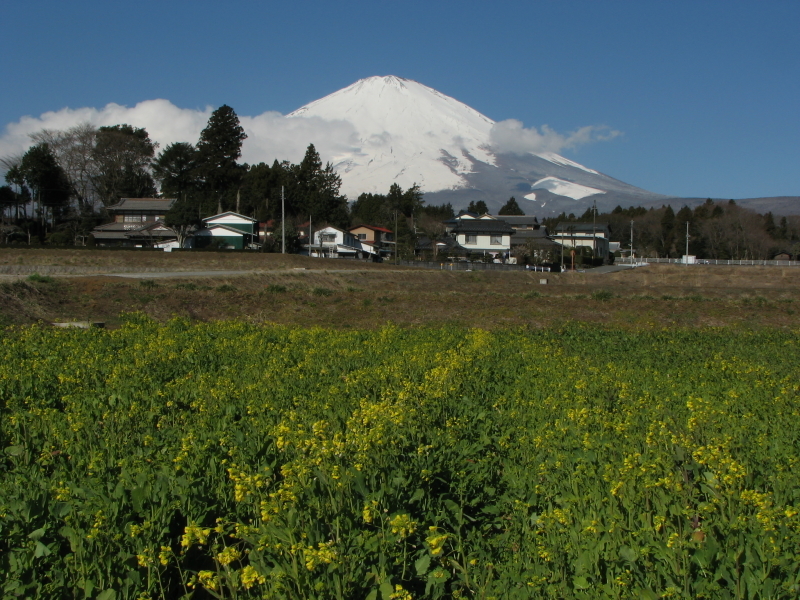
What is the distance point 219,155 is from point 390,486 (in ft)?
258

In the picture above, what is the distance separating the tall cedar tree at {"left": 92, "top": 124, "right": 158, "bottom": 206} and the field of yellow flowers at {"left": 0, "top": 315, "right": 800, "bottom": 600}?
7363 cm

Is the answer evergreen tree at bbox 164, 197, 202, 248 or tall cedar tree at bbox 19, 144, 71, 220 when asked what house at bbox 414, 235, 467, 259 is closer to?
evergreen tree at bbox 164, 197, 202, 248

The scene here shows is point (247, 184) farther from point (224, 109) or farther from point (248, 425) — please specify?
point (248, 425)

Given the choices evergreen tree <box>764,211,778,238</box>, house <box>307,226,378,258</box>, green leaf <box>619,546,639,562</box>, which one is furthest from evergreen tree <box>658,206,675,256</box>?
green leaf <box>619,546,639,562</box>

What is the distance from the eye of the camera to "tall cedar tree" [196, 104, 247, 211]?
7694 centimetres

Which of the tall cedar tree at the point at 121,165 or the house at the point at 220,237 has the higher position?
the tall cedar tree at the point at 121,165

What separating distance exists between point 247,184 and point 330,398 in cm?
7850

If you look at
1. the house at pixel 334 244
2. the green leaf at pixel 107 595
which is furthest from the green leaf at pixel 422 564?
the house at pixel 334 244

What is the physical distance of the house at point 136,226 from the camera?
6156 cm

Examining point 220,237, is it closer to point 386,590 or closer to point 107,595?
point 107,595

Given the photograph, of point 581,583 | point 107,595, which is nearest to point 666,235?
point 581,583

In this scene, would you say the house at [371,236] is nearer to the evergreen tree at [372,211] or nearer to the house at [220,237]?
the evergreen tree at [372,211]

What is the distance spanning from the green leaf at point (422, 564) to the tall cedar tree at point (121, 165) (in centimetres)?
7880

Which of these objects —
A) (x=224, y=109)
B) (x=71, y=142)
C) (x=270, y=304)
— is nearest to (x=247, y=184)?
(x=224, y=109)
